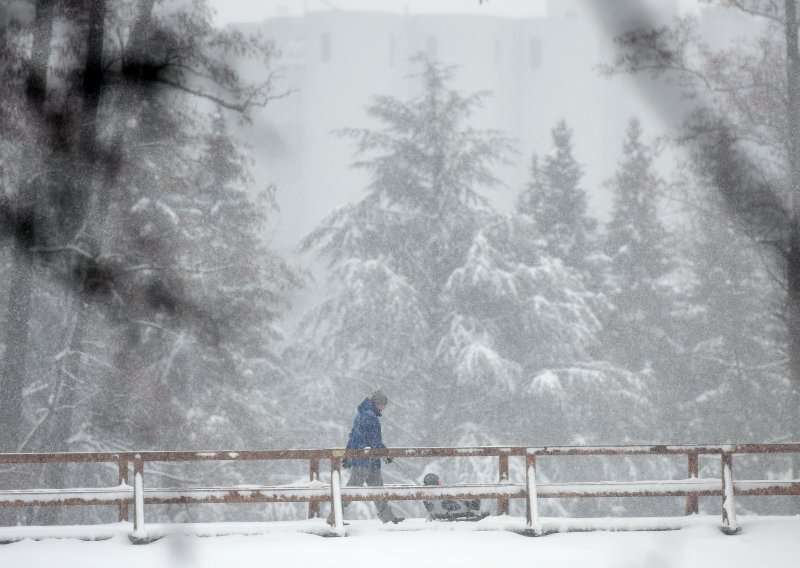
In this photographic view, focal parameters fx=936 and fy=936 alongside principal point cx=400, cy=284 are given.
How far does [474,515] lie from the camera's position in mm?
10656

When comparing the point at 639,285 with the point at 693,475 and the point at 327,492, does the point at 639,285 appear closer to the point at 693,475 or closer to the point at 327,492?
the point at 693,475

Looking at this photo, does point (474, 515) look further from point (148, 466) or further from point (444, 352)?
point (444, 352)

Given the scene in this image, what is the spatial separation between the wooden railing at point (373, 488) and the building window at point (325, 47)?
77.4 m

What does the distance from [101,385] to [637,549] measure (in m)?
12.8

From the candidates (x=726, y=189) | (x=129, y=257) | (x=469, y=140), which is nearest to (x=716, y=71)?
(x=726, y=189)

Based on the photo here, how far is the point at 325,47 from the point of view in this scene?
84500mm

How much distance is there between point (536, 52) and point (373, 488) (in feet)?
270

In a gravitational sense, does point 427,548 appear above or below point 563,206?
below

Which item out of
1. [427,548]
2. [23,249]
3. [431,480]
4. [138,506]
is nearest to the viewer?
[427,548]

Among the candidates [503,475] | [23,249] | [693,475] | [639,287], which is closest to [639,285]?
[639,287]

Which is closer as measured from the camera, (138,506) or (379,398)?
(138,506)

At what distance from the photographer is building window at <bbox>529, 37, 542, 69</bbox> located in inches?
3445

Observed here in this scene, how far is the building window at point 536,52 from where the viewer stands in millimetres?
87500

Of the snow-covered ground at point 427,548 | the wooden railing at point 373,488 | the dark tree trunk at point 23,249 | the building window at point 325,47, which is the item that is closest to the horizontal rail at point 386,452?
the wooden railing at point 373,488
